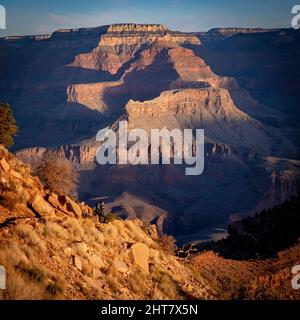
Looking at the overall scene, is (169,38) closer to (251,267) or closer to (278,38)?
(278,38)

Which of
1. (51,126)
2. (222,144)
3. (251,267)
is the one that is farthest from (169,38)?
(251,267)

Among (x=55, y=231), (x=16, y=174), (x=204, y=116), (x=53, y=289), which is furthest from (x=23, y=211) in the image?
(x=204, y=116)

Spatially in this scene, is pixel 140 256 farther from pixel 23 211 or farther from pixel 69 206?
pixel 23 211

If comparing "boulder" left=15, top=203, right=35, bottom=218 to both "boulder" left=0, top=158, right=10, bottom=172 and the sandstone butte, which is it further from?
"boulder" left=0, top=158, right=10, bottom=172

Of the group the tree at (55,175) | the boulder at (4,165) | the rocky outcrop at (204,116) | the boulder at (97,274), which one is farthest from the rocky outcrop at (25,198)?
the rocky outcrop at (204,116)

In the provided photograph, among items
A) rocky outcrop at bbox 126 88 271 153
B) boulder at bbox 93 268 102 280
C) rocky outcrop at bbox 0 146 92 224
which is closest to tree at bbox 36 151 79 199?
rocky outcrop at bbox 0 146 92 224
